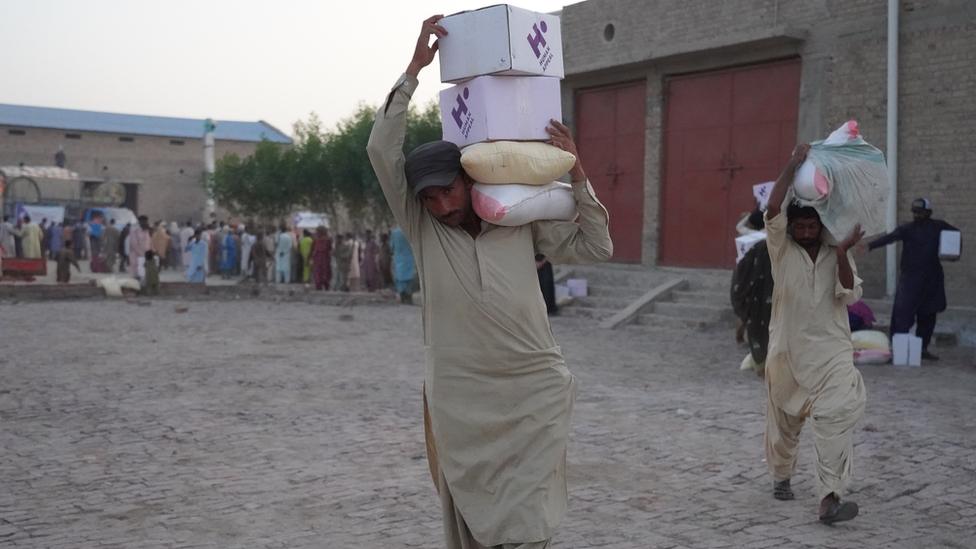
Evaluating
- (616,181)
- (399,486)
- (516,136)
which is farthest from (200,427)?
(616,181)

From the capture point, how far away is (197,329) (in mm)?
13594

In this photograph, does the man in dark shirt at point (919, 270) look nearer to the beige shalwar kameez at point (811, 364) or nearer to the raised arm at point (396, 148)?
the beige shalwar kameez at point (811, 364)

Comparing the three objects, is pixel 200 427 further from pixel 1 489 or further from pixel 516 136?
pixel 516 136

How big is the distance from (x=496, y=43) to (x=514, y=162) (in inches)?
17.2

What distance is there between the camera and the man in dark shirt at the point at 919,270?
35.0 feet

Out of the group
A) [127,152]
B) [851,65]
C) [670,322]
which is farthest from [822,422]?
[127,152]

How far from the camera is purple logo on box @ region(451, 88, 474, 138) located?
10.7 ft

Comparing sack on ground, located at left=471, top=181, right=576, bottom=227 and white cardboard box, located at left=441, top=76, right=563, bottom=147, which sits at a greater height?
white cardboard box, located at left=441, top=76, right=563, bottom=147

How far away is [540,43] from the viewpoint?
3299 millimetres

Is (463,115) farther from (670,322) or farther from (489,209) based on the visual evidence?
(670,322)

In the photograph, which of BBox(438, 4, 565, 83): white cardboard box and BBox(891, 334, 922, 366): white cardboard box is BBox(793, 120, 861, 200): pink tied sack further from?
BBox(891, 334, 922, 366): white cardboard box

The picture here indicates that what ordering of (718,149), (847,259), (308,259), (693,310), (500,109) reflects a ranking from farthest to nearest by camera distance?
1. (308,259)
2. (718,149)
3. (693,310)
4. (847,259)
5. (500,109)

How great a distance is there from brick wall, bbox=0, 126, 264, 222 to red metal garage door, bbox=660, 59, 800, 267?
3791cm

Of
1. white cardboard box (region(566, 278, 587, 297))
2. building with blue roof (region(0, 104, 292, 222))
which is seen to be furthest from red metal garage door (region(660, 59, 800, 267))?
building with blue roof (region(0, 104, 292, 222))
